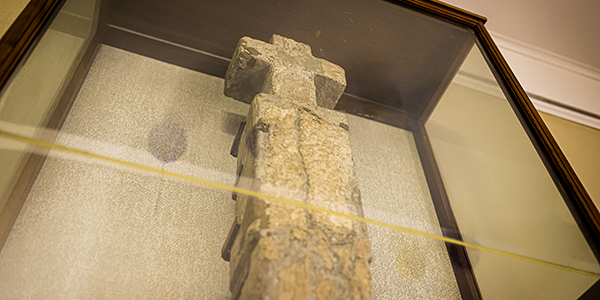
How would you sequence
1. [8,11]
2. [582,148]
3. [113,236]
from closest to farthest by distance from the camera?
[113,236] < [8,11] < [582,148]

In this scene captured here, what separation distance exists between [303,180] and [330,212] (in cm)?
15

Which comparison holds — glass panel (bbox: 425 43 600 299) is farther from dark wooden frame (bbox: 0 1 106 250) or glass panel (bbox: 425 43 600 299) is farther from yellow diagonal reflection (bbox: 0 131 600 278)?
dark wooden frame (bbox: 0 1 106 250)

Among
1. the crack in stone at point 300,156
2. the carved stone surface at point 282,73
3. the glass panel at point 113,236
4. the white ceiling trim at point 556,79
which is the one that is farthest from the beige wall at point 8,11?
the white ceiling trim at point 556,79

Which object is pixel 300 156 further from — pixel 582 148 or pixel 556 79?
pixel 556 79

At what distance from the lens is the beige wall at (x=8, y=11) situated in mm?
1574

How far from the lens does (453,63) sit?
1966 millimetres

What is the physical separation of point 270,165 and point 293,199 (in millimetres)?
160

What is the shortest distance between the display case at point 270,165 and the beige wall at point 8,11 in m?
0.34

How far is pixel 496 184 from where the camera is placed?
1.70 meters

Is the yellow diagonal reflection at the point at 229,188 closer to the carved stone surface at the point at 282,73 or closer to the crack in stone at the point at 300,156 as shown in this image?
the crack in stone at the point at 300,156

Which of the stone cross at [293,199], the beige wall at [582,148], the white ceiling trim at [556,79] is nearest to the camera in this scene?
the stone cross at [293,199]

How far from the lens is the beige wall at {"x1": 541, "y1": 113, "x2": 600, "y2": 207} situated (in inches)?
86.9

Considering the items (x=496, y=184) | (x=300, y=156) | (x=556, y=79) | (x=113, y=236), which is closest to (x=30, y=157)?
(x=113, y=236)

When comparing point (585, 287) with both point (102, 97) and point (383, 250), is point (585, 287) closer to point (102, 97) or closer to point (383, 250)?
point (383, 250)
